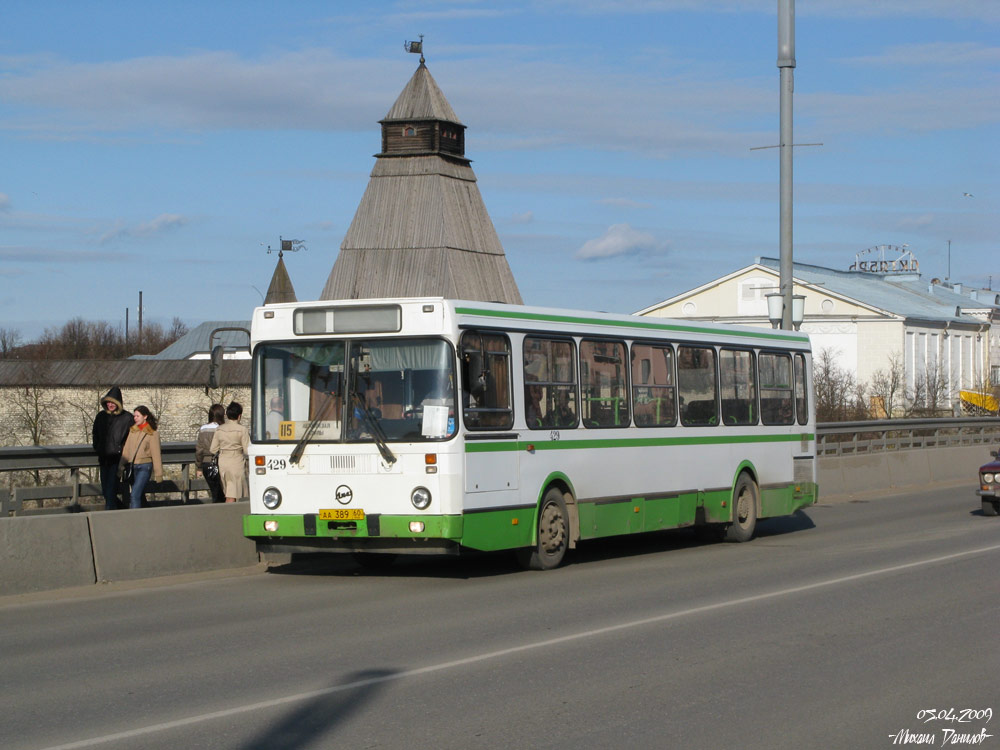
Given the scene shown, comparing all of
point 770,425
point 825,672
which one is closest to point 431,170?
point 770,425

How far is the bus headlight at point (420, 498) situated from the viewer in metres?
12.8

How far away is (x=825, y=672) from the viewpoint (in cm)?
835

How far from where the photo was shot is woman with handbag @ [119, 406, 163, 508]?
15.3 meters

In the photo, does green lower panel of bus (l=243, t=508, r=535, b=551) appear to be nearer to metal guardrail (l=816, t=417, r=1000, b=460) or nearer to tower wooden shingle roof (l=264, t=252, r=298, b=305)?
metal guardrail (l=816, t=417, r=1000, b=460)

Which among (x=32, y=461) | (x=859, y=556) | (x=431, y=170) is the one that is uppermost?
(x=431, y=170)

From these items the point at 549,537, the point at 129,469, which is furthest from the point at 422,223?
the point at 549,537

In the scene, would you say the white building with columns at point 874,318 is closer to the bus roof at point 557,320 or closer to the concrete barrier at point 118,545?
the bus roof at point 557,320

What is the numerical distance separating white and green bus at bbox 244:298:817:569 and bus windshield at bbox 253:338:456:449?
0.05 feet

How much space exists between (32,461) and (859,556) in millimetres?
9661

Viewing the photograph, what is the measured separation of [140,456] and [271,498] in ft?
8.47

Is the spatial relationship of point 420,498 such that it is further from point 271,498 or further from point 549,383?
point 549,383

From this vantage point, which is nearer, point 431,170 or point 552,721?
point 552,721

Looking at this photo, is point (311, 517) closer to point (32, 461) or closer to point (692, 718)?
point (32, 461)

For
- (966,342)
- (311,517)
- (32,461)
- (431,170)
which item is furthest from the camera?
(966,342)
